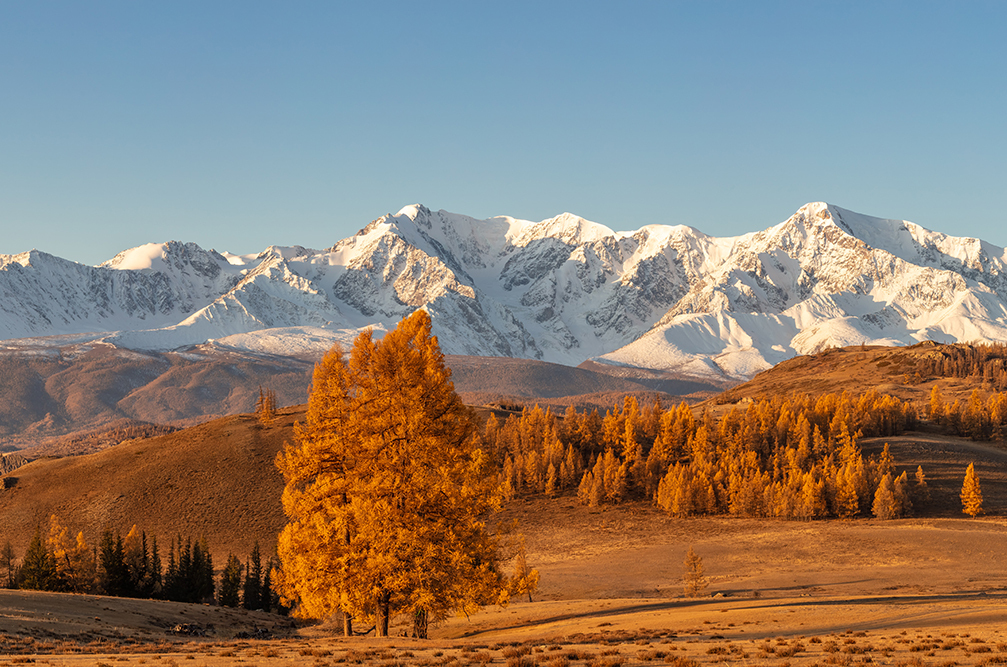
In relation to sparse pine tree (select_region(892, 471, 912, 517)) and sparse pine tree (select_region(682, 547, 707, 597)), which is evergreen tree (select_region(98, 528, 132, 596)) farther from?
sparse pine tree (select_region(892, 471, 912, 517))

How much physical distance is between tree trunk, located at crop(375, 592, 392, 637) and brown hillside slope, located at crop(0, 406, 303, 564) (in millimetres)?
97452

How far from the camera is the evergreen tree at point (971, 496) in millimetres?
117250

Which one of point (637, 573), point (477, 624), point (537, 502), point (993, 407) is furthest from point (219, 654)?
point (993, 407)

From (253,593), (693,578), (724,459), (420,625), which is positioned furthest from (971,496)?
(420,625)

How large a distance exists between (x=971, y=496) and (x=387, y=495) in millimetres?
110031

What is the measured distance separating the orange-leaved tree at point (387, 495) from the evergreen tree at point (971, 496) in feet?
346

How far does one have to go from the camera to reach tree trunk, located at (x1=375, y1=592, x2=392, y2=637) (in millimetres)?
34281

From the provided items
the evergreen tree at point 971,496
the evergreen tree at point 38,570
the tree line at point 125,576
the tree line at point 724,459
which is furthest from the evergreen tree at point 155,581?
the evergreen tree at point 971,496

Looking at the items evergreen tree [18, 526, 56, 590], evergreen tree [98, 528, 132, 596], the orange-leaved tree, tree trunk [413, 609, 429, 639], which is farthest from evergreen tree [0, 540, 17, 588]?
the orange-leaved tree

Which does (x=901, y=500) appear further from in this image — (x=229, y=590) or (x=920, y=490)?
(x=229, y=590)

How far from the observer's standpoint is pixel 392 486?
33.5 m

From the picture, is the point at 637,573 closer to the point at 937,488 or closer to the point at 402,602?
the point at 402,602

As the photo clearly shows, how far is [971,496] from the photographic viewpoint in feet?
387

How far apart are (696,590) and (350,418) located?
4339 cm
